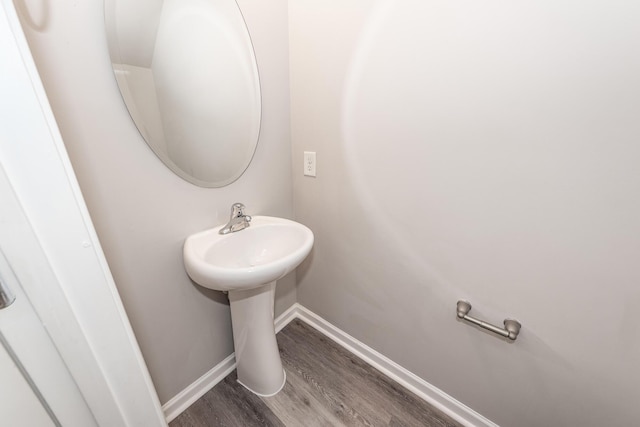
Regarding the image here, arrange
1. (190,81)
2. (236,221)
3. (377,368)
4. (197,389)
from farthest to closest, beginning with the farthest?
1. (377,368)
2. (197,389)
3. (236,221)
4. (190,81)

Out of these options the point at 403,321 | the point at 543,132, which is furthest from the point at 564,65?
the point at 403,321

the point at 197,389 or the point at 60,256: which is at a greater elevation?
the point at 60,256

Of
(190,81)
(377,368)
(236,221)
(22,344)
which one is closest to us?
(22,344)

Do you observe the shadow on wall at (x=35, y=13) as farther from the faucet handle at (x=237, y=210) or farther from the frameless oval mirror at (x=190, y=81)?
the faucet handle at (x=237, y=210)

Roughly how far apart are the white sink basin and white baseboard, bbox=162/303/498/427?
2.01 ft

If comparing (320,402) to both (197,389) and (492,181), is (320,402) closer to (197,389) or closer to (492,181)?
(197,389)

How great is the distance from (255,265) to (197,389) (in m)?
0.67

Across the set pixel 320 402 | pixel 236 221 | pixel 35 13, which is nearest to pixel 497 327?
pixel 320 402

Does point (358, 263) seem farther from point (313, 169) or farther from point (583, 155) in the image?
point (583, 155)

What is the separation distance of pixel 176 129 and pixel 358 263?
3.09ft

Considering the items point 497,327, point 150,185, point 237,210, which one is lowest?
point 497,327

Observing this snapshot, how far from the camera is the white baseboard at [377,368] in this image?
1030 millimetres

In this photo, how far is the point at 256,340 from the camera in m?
1.07

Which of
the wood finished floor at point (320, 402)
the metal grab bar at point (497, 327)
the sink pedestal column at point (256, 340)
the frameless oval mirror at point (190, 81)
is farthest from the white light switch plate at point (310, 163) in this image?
the wood finished floor at point (320, 402)
